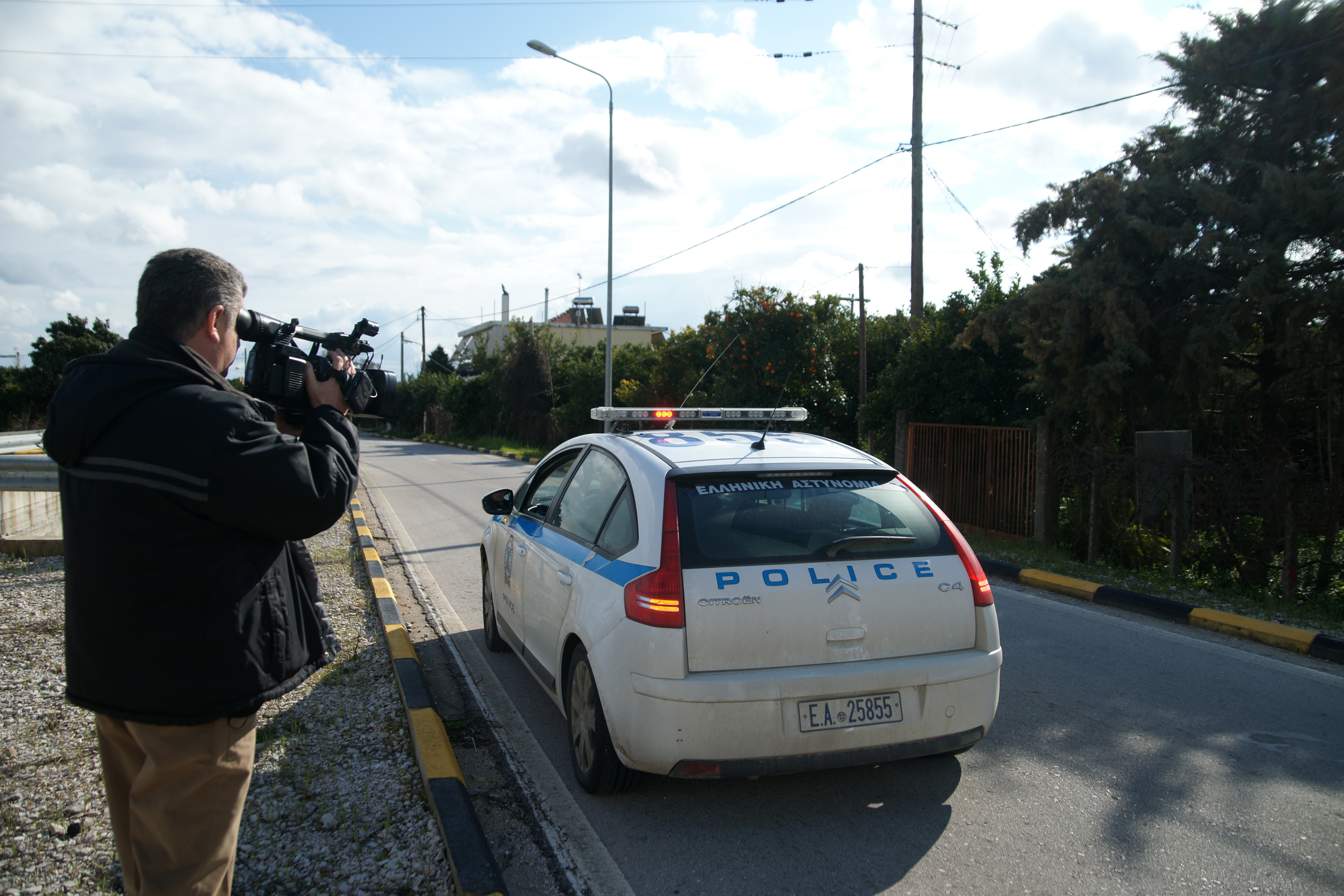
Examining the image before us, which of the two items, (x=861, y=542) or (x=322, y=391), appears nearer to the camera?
(x=322, y=391)

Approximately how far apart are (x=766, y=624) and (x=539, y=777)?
1.44m

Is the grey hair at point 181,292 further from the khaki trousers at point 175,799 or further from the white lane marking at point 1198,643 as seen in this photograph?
the white lane marking at point 1198,643

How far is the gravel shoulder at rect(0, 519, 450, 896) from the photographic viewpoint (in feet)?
9.70

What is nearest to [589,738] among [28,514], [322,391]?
[322,391]

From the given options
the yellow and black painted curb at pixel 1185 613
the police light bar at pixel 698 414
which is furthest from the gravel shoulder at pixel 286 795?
the yellow and black painted curb at pixel 1185 613

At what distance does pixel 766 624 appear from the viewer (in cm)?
327

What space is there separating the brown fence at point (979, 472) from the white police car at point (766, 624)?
286 inches

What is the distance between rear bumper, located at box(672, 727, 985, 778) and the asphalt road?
29 centimetres

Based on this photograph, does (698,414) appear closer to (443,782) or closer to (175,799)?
(443,782)

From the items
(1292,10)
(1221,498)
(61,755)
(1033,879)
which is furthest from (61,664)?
(1292,10)

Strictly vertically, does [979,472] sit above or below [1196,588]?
above

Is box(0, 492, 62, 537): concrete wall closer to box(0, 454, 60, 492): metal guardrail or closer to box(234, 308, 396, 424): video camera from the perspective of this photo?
box(0, 454, 60, 492): metal guardrail

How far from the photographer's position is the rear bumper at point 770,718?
10.5 ft

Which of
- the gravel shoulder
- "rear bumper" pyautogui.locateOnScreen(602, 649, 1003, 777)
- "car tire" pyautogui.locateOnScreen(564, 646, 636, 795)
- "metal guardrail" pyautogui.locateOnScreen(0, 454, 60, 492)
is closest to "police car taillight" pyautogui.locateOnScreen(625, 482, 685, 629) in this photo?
"rear bumper" pyautogui.locateOnScreen(602, 649, 1003, 777)
